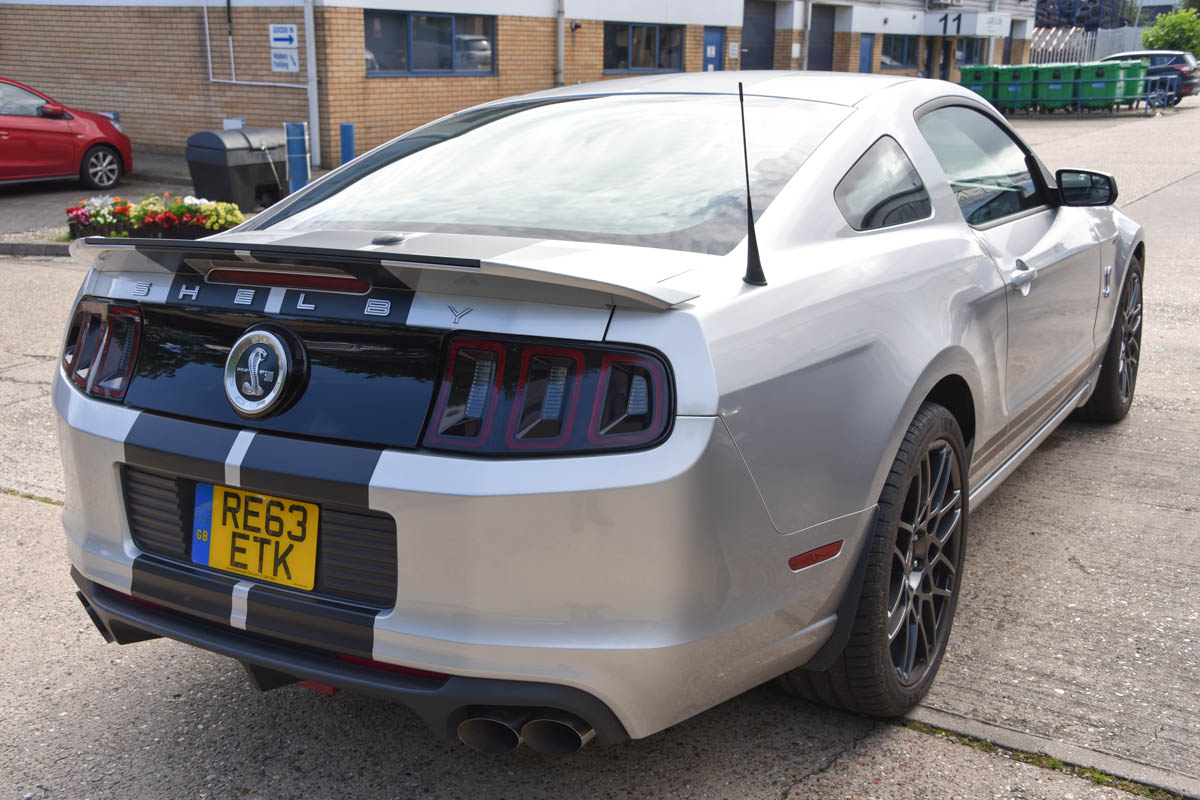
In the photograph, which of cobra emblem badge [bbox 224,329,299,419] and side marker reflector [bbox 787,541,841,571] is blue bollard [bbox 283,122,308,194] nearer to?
cobra emblem badge [bbox 224,329,299,419]

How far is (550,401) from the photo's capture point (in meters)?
Result: 2.10

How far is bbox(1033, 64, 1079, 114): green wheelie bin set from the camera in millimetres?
31250

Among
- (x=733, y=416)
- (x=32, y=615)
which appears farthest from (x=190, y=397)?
(x=32, y=615)

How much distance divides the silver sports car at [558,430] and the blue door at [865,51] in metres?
32.0

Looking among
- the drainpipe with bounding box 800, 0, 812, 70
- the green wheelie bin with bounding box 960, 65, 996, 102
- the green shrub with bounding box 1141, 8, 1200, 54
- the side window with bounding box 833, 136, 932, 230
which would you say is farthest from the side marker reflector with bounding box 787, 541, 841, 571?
the green shrub with bounding box 1141, 8, 1200, 54

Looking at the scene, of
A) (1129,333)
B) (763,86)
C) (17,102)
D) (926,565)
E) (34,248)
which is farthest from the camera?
(17,102)

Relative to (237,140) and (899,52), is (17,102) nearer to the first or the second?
(237,140)

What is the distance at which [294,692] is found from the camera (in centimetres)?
307

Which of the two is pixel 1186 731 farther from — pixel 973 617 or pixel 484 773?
pixel 484 773

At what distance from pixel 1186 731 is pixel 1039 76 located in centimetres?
3245

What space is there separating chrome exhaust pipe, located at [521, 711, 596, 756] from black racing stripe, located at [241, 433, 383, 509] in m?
0.55

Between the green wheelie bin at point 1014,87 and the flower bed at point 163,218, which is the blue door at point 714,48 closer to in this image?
the green wheelie bin at point 1014,87

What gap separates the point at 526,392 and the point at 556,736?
0.68 meters

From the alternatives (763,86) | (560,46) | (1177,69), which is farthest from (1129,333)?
(1177,69)
